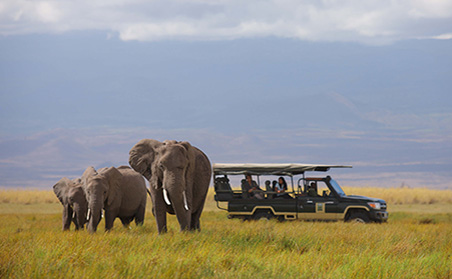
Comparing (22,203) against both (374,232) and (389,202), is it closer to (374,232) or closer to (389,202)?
(389,202)

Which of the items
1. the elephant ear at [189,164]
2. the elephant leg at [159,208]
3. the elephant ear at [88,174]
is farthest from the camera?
the elephant ear at [88,174]

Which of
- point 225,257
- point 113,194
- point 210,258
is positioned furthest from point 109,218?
point 210,258

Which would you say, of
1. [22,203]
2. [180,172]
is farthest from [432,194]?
[180,172]

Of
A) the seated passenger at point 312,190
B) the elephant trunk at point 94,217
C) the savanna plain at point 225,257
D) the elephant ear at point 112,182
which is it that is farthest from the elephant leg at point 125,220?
the savanna plain at point 225,257

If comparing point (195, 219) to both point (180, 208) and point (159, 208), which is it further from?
point (180, 208)

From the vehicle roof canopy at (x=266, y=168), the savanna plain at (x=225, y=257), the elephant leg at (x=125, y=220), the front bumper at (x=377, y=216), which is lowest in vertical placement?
the front bumper at (x=377, y=216)

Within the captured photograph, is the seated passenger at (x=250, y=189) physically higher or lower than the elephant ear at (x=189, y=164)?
lower

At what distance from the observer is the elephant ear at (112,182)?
18.4 meters

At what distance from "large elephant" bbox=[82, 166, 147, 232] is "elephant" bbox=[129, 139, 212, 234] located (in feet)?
6.71

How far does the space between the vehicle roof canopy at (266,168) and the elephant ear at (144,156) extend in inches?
305

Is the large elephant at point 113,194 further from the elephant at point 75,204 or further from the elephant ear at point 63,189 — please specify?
the elephant ear at point 63,189

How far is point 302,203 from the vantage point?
22594mm

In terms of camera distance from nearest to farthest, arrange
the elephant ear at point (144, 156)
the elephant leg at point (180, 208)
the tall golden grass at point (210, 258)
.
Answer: the tall golden grass at point (210, 258), the elephant leg at point (180, 208), the elephant ear at point (144, 156)

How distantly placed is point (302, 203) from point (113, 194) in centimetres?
701
